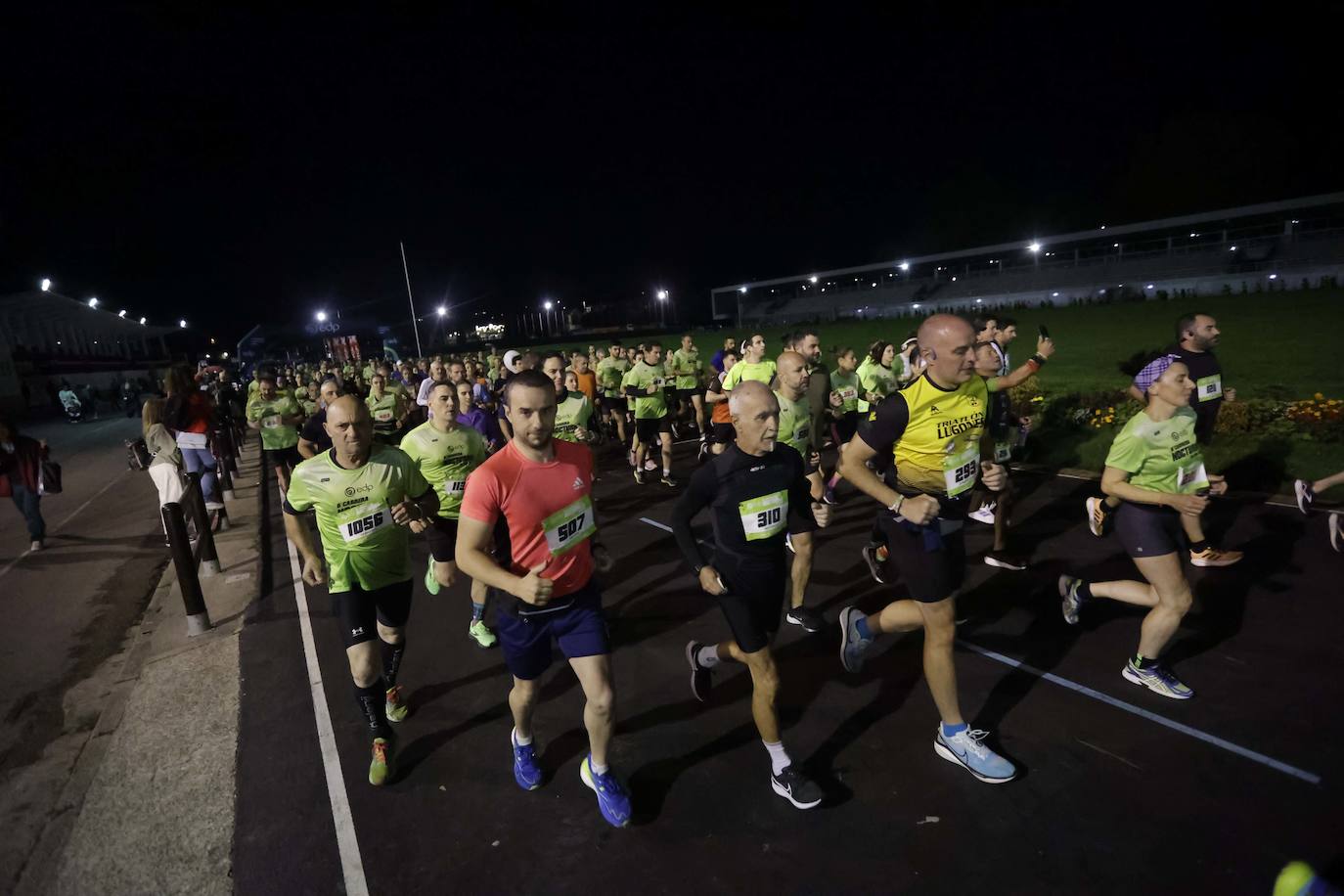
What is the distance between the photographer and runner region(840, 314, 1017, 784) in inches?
144

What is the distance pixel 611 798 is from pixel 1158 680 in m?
3.66

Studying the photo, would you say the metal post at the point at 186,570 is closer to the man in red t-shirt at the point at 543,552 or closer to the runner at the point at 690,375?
the man in red t-shirt at the point at 543,552

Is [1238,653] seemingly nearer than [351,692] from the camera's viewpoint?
Yes

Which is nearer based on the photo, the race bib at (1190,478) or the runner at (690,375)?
the race bib at (1190,478)

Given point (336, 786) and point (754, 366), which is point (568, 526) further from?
point (754, 366)

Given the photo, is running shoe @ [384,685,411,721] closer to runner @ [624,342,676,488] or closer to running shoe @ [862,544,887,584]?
running shoe @ [862,544,887,584]

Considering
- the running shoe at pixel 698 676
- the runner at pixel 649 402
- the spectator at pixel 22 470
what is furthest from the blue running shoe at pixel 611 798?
the spectator at pixel 22 470

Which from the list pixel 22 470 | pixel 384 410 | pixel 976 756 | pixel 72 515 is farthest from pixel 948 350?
pixel 72 515

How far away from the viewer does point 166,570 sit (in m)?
8.55

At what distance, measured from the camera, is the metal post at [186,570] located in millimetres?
6191

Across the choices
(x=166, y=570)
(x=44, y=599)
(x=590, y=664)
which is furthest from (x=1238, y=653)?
(x=44, y=599)

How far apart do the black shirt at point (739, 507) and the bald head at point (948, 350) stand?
1.03 metres

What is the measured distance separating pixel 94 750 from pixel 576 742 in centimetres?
353

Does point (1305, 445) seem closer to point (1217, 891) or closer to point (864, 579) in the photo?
point (864, 579)
